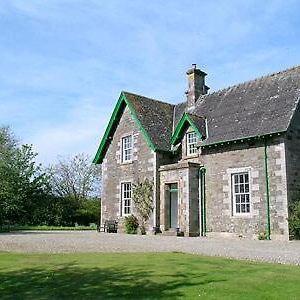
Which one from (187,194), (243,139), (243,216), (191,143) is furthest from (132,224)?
(243,139)

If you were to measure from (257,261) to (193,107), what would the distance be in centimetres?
1760

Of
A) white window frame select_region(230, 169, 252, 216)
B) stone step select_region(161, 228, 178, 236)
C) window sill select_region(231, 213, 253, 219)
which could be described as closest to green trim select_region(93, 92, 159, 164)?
stone step select_region(161, 228, 178, 236)

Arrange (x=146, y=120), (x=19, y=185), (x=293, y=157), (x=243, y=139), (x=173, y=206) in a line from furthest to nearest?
1. (x=19, y=185)
2. (x=146, y=120)
3. (x=173, y=206)
4. (x=243, y=139)
5. (x=293, y=157)

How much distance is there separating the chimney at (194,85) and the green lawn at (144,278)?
17751 mm

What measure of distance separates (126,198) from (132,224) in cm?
226

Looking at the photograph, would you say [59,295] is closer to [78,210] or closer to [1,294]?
[1,294]

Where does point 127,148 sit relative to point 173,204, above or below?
above

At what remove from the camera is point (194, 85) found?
28453 mm

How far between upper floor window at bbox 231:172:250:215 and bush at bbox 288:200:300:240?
2.36 metres

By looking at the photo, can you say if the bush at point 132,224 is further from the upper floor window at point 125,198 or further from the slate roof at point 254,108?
the slate roof at point 254,108

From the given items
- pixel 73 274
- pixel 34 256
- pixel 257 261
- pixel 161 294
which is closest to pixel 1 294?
pixel 73 274

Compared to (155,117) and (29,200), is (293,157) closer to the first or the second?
(155,117)

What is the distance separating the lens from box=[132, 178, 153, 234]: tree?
84.4ft

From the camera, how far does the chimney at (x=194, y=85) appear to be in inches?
1119
